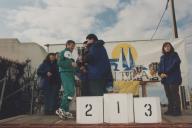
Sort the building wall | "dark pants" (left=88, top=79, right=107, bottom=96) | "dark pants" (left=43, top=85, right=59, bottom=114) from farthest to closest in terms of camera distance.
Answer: the building wall, "dark pants" (left=43, top=85, right=59, bottom=114), "dark pants" (left=88, top=79, right=107, bottom=96)

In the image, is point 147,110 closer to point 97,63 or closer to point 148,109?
point 148,109

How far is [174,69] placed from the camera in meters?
7.81

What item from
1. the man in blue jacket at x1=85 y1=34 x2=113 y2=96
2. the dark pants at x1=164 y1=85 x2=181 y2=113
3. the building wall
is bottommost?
the dark pants at x1=164 y1=85 x2=181 y2=113

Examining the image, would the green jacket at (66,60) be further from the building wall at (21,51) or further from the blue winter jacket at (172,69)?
the building wall at (21,51)

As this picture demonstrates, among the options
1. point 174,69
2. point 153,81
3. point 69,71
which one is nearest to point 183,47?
point 153,81

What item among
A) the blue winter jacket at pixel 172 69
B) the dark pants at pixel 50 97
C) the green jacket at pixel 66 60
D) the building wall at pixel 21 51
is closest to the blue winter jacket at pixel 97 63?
the green jacket at pixel 66 60

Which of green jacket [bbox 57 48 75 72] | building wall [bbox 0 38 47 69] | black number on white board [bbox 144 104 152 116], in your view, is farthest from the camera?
building wall [bbox 0 38 47 69]

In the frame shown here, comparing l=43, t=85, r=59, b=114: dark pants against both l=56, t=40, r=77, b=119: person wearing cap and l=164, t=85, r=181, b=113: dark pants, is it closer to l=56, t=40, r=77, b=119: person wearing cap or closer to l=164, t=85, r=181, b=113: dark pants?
l=56, t=40, r=77, b=119: person wearing cap

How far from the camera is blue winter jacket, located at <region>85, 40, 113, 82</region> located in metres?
6.71

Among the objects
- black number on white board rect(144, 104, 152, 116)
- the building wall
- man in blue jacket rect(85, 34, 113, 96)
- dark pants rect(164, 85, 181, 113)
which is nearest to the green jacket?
man in blue jacket rect(85, 34, 113, 96)

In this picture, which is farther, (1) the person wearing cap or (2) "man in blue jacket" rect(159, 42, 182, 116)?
(2) "man in blue jacket" rect(159, 42, 182, 116)

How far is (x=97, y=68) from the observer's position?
6742 mm

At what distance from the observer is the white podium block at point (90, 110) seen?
5805 mm

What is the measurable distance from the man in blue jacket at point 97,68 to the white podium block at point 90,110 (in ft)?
2.74
